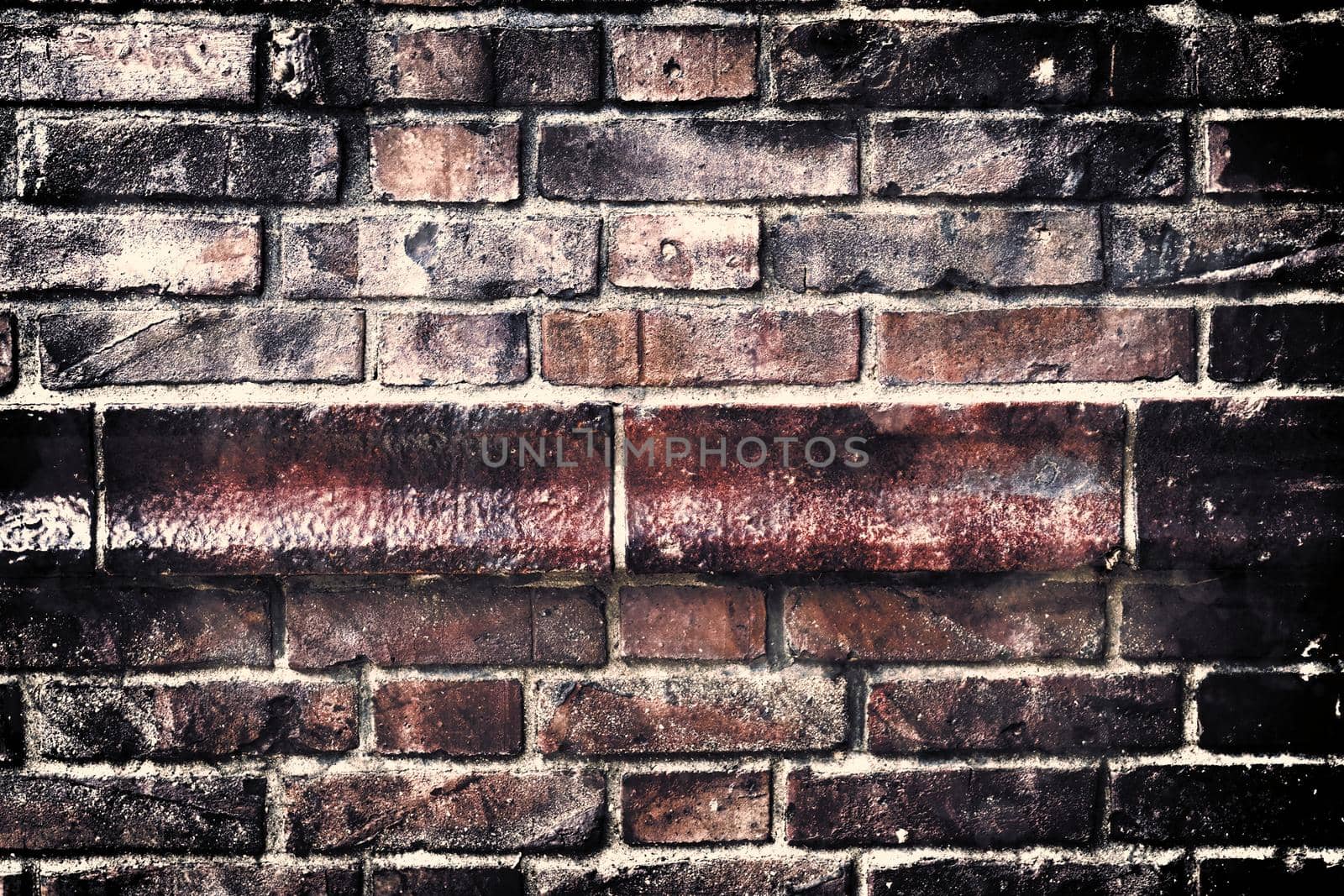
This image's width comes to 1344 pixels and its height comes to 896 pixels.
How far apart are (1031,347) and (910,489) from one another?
0.60 feet

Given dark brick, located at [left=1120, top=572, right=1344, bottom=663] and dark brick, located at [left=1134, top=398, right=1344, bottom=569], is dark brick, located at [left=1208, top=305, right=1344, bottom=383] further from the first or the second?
dark brick, located at [left=1120, top=572, right=1344, bottom=663]

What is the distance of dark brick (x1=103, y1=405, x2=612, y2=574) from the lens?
2.47 ft

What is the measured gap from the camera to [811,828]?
2.66 ft

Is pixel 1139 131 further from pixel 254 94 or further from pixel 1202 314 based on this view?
pixel 254 94

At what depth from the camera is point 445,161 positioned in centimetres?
77

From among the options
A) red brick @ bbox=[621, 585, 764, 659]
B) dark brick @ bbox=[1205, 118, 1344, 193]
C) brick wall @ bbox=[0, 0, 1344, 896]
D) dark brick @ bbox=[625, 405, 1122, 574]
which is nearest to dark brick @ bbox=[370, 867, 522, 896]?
brick wall @ bbox=[0, 0, 1344, 896]

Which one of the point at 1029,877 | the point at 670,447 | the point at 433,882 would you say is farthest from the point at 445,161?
the point at 1029,877

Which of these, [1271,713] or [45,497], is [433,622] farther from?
[1271,713]

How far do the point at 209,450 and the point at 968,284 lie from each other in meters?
0.74

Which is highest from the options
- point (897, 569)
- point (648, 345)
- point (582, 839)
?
point (648, 345)

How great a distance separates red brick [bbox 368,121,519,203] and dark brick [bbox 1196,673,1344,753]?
851 mm

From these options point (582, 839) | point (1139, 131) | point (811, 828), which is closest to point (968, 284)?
point (1139, 131)

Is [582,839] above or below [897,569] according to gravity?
below

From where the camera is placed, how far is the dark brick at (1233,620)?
797 mm
